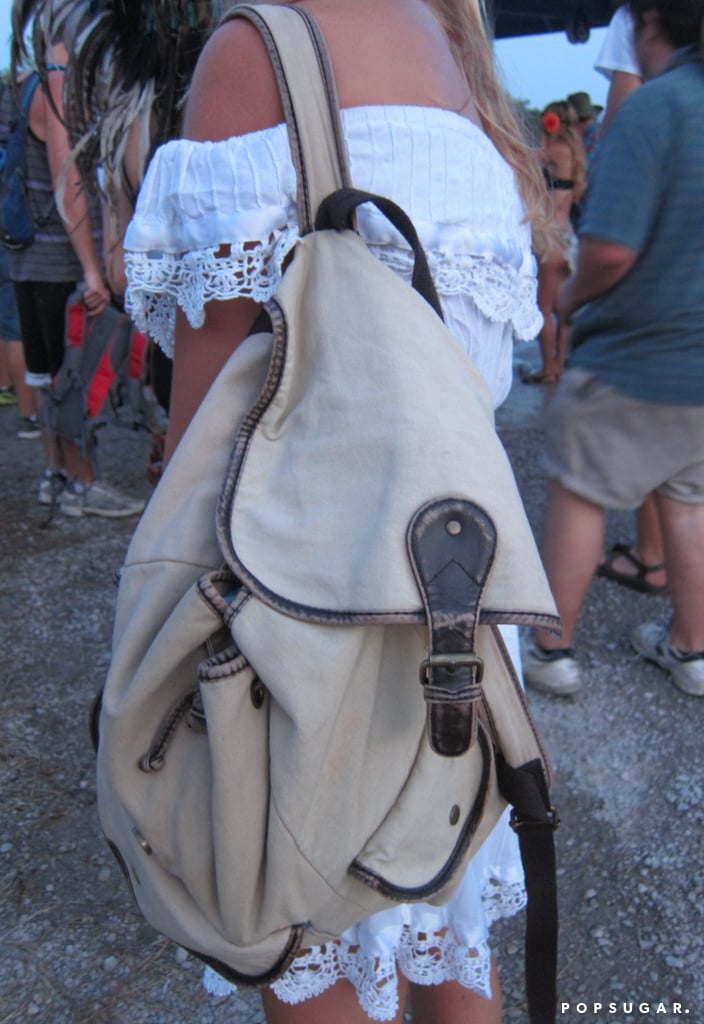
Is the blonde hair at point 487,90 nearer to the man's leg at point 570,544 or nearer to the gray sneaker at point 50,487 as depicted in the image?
the man's leg at point 570,544

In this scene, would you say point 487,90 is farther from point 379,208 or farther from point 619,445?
point 619,445

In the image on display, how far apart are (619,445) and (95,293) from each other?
2165 millimetres

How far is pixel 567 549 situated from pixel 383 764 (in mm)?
1751

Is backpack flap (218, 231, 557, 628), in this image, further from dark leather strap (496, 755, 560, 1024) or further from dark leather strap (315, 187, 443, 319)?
dark leather strap (496, 755, 560, 1024)

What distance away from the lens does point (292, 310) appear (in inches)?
30.6

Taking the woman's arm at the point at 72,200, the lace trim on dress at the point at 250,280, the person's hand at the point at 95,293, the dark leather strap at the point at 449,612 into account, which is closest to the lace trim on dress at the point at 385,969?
the dark leather strap at the point at 449,612

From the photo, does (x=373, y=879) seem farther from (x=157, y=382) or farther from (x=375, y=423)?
(x=157, y=382)

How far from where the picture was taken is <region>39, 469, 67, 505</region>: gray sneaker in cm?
388

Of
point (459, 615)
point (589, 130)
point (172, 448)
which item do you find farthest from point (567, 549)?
point (589, 130)

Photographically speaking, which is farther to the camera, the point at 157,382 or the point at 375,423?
the point at 157,382

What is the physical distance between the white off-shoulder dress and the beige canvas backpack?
0.06 m

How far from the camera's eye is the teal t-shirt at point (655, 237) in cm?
194

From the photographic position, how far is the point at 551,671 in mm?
2520

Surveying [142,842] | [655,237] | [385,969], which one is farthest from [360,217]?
[655,237]
